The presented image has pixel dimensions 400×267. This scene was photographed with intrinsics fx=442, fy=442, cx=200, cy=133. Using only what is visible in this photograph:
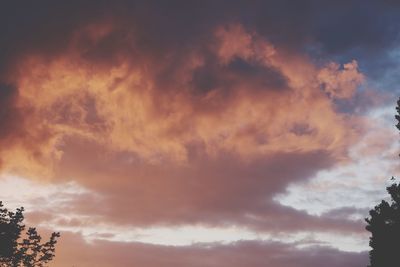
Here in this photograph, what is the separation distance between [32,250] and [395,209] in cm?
4200

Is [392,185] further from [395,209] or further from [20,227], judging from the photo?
[20,227]

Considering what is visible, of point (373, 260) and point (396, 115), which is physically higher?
point (396, 115)

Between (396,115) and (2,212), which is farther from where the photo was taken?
(2,212)

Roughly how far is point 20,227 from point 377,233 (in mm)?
38505

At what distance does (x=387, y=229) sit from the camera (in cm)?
3847

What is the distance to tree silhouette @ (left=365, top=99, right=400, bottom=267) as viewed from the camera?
37.5m

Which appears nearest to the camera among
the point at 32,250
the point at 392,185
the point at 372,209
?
the point at 392,185

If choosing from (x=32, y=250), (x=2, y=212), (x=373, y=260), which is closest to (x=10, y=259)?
(x=32, y=250)

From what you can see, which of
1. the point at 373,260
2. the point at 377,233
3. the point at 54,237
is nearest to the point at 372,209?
the point at 377,233

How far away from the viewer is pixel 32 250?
54875 mm

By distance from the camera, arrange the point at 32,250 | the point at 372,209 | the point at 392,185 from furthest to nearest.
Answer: the point at 32,250, the point at 372,209, the point at 392,185

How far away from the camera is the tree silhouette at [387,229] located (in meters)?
37.5

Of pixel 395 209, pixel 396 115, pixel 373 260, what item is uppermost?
pixel 396 115

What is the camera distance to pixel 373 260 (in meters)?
40.6
